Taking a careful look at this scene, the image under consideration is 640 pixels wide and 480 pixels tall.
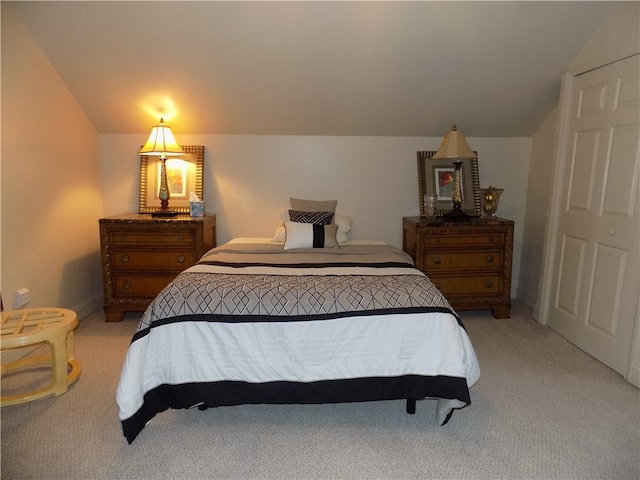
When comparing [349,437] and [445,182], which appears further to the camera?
[445,182]

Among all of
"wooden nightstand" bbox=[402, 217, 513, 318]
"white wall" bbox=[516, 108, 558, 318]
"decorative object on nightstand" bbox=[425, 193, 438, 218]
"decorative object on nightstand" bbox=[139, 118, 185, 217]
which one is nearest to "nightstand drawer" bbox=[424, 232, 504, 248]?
"wooden nightstand" bbox=[402, 217, 513, 318]

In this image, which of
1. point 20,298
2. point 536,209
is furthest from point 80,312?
point 536,209

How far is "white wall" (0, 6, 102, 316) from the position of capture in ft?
8.49

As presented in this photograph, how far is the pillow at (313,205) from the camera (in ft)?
11.5

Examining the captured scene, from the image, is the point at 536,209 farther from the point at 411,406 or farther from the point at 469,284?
the point at 411,406

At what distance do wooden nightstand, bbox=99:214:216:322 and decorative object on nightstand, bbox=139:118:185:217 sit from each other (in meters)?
0.23

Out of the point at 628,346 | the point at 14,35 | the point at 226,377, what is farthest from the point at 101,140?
the point at 628,346

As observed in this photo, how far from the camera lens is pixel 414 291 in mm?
2035

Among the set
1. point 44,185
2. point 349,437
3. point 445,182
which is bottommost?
point 349,437

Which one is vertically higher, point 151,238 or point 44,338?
point 151,238

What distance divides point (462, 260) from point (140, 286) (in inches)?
104

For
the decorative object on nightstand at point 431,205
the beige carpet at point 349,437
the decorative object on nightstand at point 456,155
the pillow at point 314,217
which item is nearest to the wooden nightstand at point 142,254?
the pillow at point 314,217

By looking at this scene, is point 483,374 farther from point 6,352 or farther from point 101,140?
point 101,140

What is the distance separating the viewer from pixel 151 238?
3.23 metres
